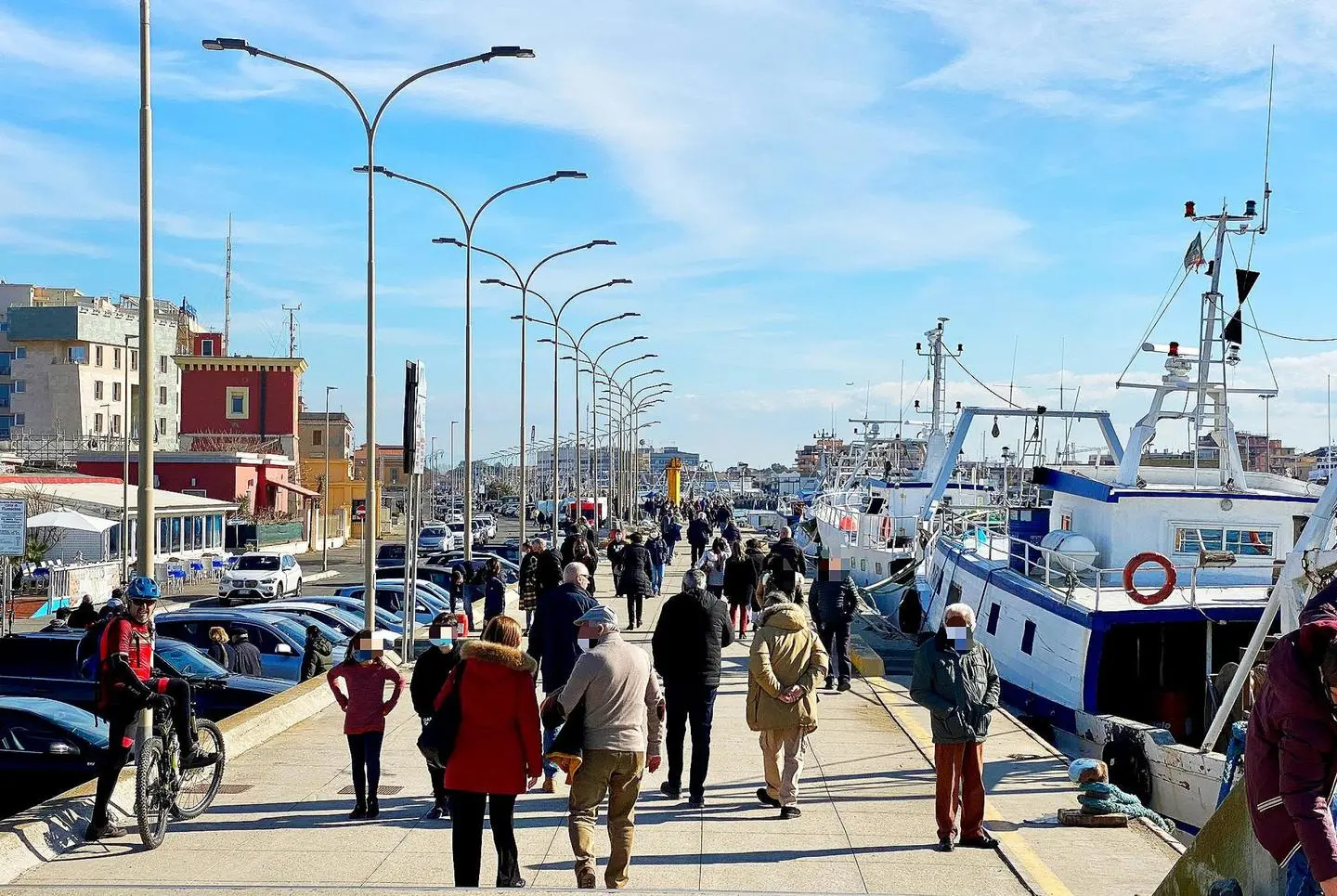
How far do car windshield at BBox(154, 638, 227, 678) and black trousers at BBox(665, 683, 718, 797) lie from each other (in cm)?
733

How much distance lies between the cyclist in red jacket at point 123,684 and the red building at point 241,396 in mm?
69666

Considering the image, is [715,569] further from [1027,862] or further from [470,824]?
[470,824]

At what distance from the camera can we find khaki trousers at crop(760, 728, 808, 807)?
398 inches

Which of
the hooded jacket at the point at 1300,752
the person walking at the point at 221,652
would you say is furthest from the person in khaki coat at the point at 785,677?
the person walking at the point at 221,652

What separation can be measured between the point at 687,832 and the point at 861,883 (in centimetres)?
167

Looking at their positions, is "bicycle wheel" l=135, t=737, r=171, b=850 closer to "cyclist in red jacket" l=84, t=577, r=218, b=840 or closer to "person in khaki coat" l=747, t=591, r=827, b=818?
"cyclist in red jacket" l=84, t=577, r=218, b=840

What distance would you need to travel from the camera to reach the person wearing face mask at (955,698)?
29.1 feet

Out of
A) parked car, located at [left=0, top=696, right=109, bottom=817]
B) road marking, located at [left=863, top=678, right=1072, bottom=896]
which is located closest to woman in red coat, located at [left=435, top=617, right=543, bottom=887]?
road marking, located at [left=863, top=678, right=1072, bottom=896]

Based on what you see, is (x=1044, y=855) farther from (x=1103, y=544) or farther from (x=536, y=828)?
(x=1103, y=544)

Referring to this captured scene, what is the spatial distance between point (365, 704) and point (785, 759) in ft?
9.83

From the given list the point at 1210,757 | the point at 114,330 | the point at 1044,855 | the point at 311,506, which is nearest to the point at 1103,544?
the point at 1210,757

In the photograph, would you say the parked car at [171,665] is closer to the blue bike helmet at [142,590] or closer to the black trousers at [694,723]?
the blue bike helmet at [142,590]

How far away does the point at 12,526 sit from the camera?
22.3 metres

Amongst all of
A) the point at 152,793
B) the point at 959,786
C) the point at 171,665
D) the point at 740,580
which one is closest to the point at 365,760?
the point at 152,793
